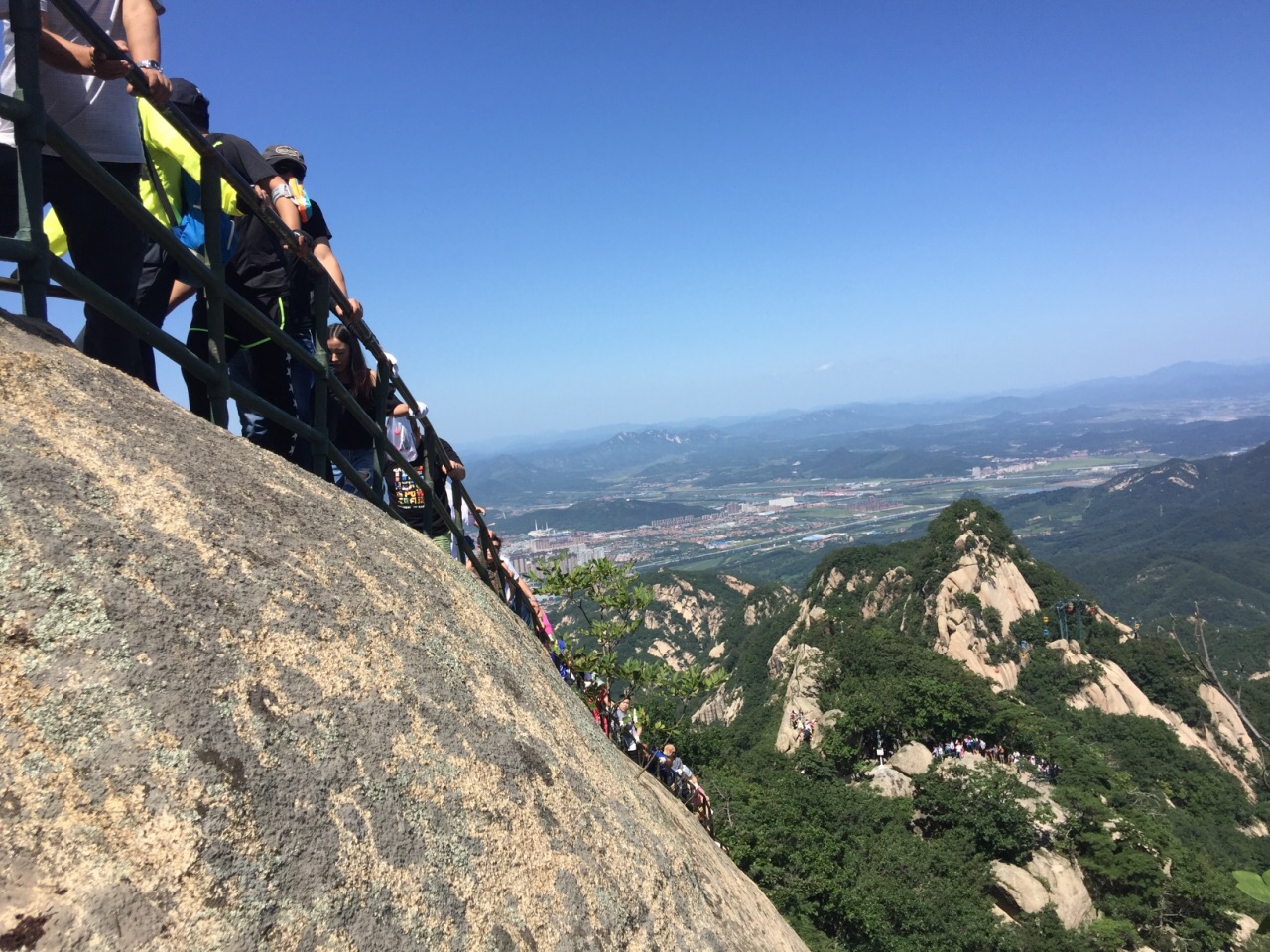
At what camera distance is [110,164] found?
316cm

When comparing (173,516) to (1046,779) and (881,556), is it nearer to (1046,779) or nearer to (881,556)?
(1046,779)

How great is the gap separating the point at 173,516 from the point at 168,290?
1.84m

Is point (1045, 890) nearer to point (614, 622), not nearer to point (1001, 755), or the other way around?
point (1001, 755)

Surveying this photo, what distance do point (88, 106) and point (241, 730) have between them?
2.63 meters

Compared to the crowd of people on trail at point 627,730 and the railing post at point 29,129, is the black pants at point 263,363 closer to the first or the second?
the railing post at point 29,129

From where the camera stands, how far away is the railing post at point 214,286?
3.15 m

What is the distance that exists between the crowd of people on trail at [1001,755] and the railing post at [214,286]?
31.8 metres

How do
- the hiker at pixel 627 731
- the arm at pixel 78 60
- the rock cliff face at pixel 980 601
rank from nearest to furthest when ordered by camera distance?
the arm at pixel 78 60
the hiker at pixel 627 731
the rock cliff face at pixel 980 601

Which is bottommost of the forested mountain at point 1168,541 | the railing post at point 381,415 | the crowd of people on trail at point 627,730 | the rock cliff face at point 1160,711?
the forested mountain at point 1168,541

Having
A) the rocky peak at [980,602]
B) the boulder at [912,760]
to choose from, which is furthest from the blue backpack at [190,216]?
the rocky peak at [980,602]

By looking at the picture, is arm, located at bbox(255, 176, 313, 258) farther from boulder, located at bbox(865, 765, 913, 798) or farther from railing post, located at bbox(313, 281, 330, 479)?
boulder, located at bbox(865, 765, 913, 798)

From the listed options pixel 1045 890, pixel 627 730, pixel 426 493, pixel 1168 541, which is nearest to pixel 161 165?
pixel 426 493

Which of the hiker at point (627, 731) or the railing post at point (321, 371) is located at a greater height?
the railing post at point (321, 371)

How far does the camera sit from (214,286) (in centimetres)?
315
